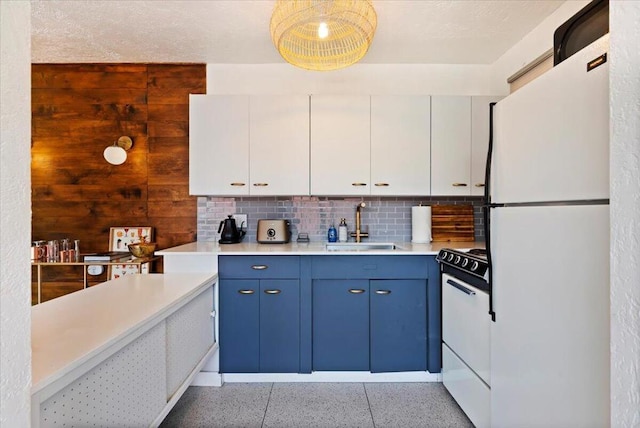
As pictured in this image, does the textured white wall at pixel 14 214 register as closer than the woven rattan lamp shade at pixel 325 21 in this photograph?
Yes

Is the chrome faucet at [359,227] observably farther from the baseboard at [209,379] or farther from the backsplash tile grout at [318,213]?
the baseboard at [209,379]

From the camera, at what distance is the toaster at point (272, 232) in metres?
2.67

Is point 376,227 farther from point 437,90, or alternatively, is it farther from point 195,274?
point 195,274

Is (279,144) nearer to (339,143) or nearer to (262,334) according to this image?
(339,143)

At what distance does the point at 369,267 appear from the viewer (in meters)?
2.24

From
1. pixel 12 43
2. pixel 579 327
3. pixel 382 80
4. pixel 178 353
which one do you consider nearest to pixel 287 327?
pixel 178 353

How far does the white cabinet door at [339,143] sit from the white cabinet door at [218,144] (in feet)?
1.85

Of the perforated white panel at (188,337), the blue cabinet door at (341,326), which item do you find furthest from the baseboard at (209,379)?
the blue cabinet door at (341,326)

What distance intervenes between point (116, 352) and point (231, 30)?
2180 mm

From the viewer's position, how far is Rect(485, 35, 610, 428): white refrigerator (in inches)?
35.6

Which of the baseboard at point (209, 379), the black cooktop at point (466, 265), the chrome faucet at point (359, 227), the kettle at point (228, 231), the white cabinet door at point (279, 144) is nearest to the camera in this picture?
the black cooktop at point (466, 265)

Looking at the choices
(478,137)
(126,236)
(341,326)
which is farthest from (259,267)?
(478,137)

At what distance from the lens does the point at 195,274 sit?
6.94ft

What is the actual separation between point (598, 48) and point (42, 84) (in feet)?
12.6
